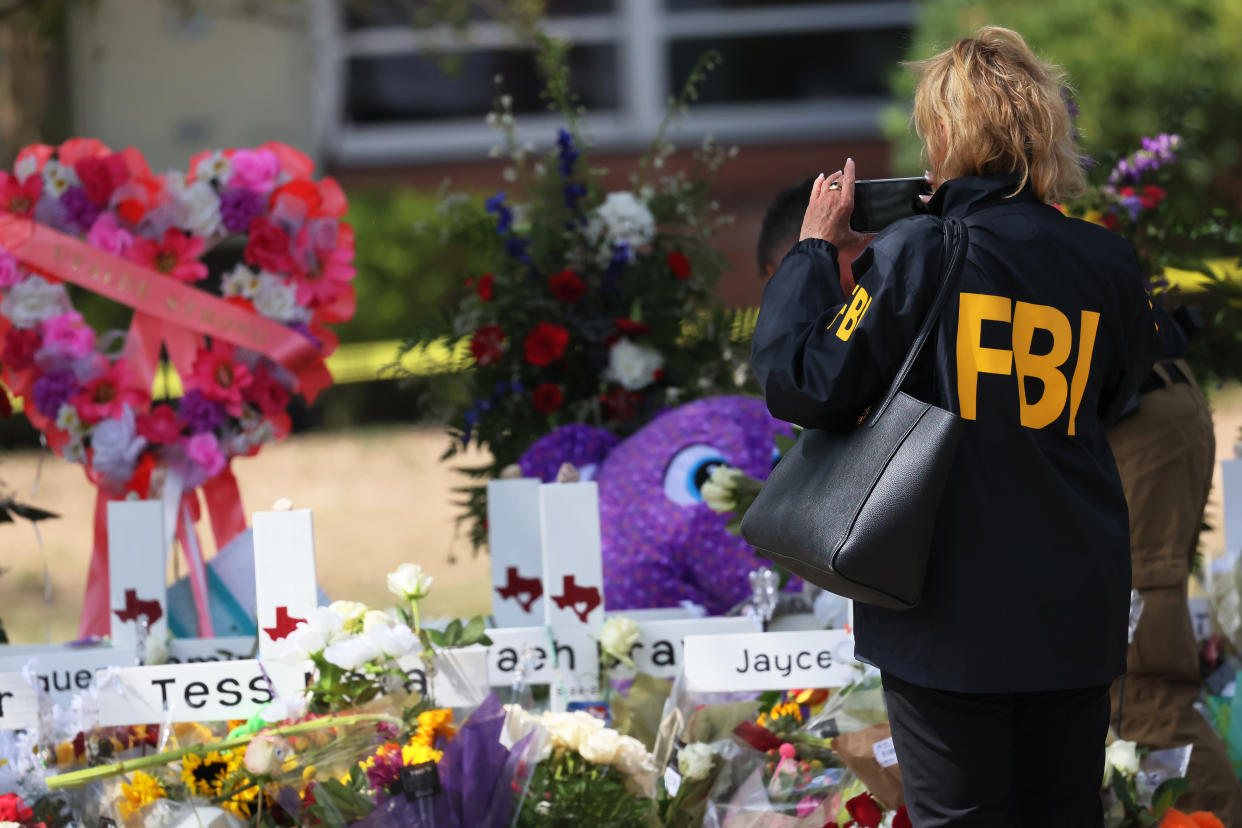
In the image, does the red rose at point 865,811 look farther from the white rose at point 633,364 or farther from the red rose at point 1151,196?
the red rose at point 1151,196

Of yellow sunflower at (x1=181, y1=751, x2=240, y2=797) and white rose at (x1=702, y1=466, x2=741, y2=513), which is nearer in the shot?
yellow sunflower at (x1=181, y1=751, x2=240, y2=797)

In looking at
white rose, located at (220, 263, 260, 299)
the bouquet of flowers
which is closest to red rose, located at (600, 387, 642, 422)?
the bouquet of flowers

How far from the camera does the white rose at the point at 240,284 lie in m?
3.13

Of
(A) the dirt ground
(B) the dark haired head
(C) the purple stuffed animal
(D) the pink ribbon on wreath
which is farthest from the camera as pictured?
(A) the dirt ground

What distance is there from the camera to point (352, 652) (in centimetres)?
210

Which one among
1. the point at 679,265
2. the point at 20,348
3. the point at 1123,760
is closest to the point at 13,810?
the point at 20,348

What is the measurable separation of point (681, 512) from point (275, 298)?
1111 mm

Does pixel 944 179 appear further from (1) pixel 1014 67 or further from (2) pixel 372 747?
(2) pixel 372 747

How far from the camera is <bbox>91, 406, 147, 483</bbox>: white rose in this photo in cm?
304

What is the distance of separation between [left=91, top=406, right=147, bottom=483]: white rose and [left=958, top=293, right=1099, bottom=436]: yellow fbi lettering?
7.07 feet

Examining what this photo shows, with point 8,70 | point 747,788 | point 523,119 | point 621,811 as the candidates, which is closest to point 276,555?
point 621,811

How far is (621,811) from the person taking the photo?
6.82 ft

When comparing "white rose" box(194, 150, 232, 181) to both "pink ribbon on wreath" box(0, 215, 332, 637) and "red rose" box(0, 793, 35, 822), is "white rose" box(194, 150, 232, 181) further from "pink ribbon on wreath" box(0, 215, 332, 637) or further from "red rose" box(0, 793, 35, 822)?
"red rose" box(0, 793, 35, 822)

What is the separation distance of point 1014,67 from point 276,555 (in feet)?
4.77
